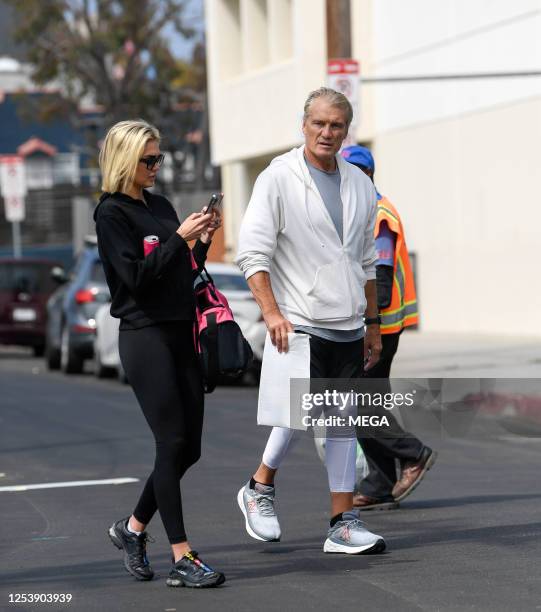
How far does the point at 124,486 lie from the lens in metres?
9.76

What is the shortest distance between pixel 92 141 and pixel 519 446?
32.7 meters

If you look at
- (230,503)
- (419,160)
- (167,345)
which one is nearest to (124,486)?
(230,503)

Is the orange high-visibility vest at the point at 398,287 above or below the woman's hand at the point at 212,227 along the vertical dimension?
below

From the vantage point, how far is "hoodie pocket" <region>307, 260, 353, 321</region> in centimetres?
689

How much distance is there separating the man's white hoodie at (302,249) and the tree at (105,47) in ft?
111

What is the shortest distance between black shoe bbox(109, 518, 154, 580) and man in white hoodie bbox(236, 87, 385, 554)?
35.5 inches

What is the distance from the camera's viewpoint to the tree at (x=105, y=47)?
39.9 m

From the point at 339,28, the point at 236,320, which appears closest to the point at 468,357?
the point at 236,320

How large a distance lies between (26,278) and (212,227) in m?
19.8

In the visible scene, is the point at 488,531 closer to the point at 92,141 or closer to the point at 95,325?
the point at 95,325

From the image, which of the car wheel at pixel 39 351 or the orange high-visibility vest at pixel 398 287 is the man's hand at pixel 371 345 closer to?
the orange high-visibility vest at pixel 398 287

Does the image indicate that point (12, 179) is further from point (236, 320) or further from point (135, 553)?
point (135, 553)

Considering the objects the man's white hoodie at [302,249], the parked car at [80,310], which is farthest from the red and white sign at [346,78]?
the man's white hoodie at [302,249]

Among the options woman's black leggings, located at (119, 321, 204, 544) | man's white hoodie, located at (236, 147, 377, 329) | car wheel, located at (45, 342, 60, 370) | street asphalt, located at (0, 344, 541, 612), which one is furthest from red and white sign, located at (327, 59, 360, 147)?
woman's black leggings, located at (119, 321, 204, 544)
